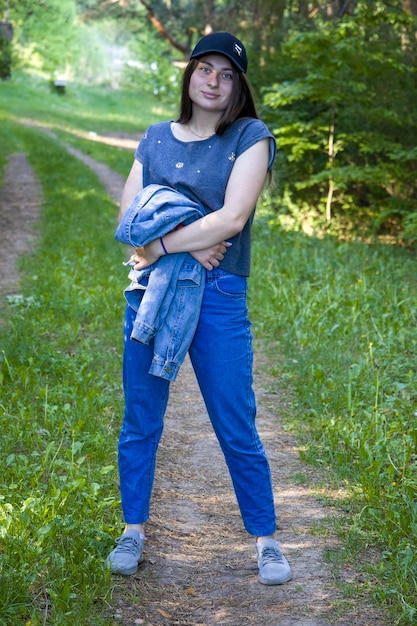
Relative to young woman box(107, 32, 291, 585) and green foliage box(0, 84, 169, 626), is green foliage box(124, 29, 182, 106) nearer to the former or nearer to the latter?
green foliage box(0, 84, 169, 626)

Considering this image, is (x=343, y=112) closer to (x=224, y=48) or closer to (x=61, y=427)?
(x=61, y=427)

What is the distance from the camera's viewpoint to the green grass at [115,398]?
329cm

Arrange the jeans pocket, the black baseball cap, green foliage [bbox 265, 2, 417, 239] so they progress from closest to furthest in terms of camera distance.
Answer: the black baseball cap → the jeans pocket → green foliage [bbox 265, 2, 417, 239]

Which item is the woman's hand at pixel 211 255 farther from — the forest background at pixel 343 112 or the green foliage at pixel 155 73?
the green foliage at pixel 155 73

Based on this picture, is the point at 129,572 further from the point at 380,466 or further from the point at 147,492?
the point at 380,466

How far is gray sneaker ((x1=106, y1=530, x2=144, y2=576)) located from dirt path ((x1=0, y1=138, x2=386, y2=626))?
0.05m

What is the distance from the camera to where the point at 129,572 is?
3428mm

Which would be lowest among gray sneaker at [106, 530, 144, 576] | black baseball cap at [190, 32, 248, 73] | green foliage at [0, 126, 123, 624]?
gray sneaker at [106, 530, 144, 576]

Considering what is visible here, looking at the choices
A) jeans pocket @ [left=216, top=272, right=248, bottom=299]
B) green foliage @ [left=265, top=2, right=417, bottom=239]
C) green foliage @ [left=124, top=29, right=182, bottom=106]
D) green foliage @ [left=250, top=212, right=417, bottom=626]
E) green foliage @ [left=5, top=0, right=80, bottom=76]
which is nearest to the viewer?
jeans pocket @ [left=216, top=272, right=248, bottom=299]

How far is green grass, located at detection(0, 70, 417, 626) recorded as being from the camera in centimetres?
329

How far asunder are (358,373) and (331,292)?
240 cm

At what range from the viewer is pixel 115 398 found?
543cm

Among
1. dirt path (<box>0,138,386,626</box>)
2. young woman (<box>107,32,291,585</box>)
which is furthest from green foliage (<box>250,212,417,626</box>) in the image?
young woman (<box>107,32,291,585</box>)

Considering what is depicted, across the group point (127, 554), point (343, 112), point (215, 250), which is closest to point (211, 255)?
point (215, 250)
